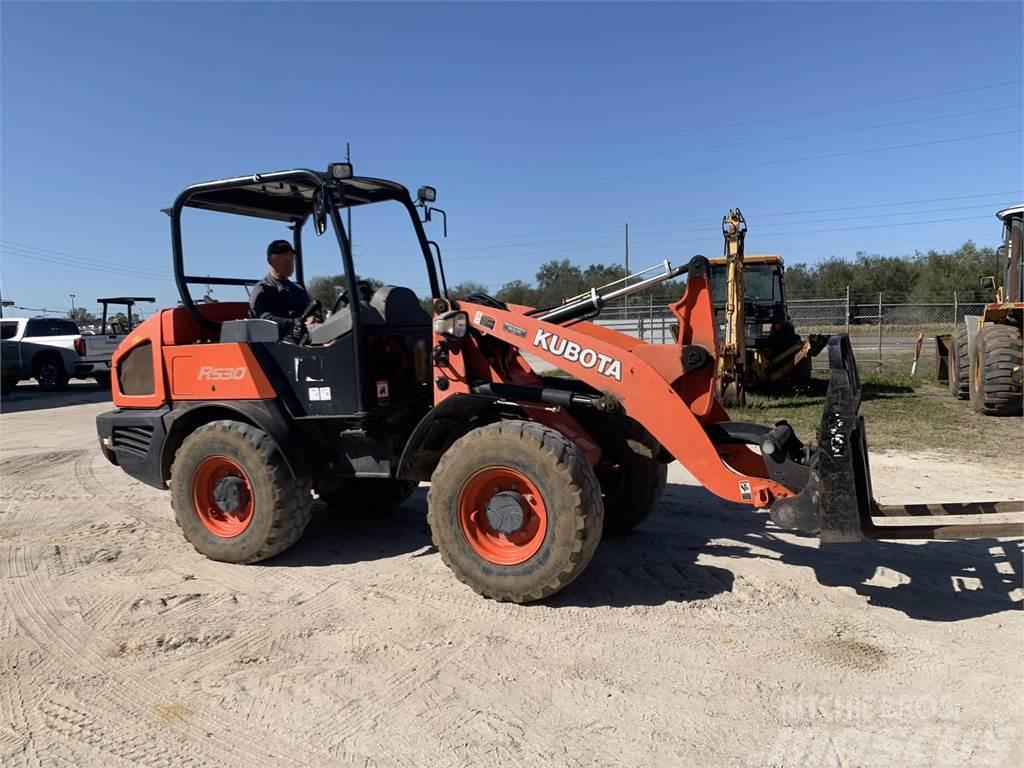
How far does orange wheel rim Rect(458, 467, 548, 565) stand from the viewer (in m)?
4.12

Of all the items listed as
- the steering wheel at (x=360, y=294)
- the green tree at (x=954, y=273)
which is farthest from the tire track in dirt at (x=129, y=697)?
the green tree at (x=954, y=273)

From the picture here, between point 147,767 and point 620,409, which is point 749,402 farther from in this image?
point 147,767

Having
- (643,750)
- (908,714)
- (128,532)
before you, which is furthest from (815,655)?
(128,532)

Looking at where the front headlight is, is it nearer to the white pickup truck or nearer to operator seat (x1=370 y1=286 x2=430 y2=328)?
operator seat (x1=370 y1=286 x2=430 y2=328)

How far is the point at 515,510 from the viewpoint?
4133 mm

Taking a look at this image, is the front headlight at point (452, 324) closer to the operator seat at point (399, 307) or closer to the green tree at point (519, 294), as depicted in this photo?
the operator seat at point (399, 307)

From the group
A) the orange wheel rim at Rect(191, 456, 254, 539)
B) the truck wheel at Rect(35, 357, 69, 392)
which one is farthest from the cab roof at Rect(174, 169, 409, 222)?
the truck wheel at Rect(35, 357, 69, 392)

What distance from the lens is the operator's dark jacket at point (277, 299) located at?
521 centimetres

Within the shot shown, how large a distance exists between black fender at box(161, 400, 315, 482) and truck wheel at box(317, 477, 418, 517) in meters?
1.03

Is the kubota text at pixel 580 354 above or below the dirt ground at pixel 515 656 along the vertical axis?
above

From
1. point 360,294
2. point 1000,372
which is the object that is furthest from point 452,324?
point 1000,372

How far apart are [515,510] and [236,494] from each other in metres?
2.02

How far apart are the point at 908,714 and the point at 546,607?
178 centimetres

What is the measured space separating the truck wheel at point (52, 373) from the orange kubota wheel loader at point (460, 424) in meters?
14.8
